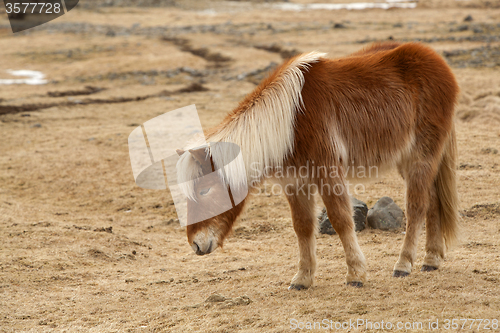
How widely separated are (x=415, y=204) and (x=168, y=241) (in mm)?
3272

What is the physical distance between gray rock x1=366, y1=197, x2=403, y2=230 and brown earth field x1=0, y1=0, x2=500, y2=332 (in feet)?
0.34

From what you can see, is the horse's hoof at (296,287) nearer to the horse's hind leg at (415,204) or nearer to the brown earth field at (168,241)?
the brown earth field at (168,241)

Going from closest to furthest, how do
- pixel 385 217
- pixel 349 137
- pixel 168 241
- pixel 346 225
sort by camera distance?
pixel 346 225
pixel 349 137
pixel 385 217
pixel 168 241

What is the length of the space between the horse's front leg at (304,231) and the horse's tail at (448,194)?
1329 mm

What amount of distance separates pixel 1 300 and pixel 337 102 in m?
3.61

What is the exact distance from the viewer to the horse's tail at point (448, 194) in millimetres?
4359

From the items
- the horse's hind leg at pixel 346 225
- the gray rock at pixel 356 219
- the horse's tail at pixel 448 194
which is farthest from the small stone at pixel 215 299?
the horse's tail at pixel 448 194

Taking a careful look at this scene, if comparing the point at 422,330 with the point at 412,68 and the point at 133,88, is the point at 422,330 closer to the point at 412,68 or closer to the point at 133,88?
the point at 412,68

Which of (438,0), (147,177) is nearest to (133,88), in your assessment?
(147,177)

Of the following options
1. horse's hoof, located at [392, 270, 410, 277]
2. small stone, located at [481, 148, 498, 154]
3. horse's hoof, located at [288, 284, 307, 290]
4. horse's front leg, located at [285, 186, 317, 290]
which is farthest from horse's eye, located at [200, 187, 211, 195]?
small stone, located at [481, 148, 498, 154]

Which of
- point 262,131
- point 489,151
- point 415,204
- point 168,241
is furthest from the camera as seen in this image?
point 489,151

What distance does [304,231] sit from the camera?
13.8 ft

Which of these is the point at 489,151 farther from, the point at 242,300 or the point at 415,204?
the point at 242,300

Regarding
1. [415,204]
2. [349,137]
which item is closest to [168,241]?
[349,137]
